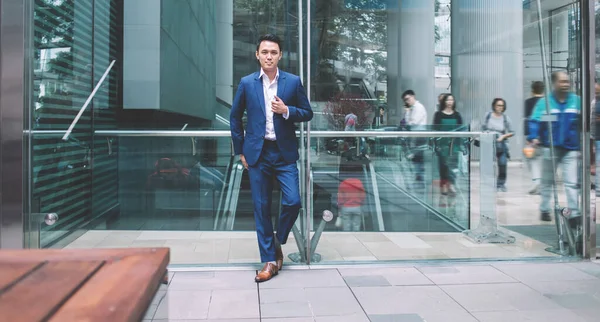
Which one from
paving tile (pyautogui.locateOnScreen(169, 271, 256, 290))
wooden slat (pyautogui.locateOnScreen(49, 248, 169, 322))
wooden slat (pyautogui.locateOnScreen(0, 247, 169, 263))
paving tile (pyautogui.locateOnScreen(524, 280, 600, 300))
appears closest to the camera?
wooden slat (pyautogui.locateOnScreen(49, 248, 169, 322))

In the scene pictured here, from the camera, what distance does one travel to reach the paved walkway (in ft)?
11.1

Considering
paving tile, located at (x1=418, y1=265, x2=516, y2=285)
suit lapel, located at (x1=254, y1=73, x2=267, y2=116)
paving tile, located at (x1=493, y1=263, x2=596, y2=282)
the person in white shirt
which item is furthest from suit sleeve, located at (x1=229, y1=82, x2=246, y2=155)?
paving tile, located at (x1=493, y1=263, x2=596, y2=282)

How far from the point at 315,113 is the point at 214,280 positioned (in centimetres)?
171

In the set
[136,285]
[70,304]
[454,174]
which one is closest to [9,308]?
[70,304]

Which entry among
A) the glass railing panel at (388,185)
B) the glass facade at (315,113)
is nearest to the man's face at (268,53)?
the glass facade at (315,113)

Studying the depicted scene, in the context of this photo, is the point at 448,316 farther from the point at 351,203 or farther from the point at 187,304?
the point at 351,203

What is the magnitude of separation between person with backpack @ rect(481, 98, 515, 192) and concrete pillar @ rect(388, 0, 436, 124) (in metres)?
0.76

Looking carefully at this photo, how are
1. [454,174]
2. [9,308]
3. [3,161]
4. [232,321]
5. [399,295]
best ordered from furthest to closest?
[454,174]
[3,161]
[399,295]
[232,321]
[9,308]

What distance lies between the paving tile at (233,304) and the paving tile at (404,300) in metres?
0.70

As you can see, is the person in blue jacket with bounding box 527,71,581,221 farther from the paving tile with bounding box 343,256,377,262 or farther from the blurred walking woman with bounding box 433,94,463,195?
the paving tile with bounding box 343,256,377,262

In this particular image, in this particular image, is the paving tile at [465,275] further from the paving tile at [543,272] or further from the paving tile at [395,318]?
the paving tile at [395,318]

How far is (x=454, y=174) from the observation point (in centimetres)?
590

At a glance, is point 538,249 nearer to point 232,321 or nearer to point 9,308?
point 232,321

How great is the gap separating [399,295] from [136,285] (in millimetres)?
2610
